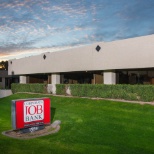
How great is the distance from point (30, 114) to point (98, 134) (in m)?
3.61

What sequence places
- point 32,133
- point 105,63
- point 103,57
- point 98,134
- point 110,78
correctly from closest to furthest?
point 98,134 → point 32,133 → point 105,63 → point 110,78 → point 103,57

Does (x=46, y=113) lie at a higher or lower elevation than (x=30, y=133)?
higher

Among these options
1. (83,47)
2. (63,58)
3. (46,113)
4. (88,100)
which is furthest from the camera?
(63,58)

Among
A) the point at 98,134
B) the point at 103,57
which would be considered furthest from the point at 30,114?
the point at 103,57

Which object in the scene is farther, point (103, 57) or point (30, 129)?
point (103, 57)

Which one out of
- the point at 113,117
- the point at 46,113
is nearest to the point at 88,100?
the point at 113,117

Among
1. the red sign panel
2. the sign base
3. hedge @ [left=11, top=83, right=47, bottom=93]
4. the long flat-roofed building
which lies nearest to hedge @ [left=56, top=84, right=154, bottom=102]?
the long flat-roofed building

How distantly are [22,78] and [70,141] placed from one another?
3249 centimetres

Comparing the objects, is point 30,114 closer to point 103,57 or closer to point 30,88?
point 103,57

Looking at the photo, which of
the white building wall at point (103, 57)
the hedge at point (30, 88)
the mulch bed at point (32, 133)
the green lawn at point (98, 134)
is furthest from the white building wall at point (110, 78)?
the mulch bed at point (32, 133)

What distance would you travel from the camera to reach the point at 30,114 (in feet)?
43.1

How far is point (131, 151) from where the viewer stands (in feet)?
33.0

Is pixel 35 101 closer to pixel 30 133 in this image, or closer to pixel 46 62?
pixel 30 133

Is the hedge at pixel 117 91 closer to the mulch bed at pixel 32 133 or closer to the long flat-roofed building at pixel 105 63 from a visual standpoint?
the long flat-roofed building at pixel 105 63
